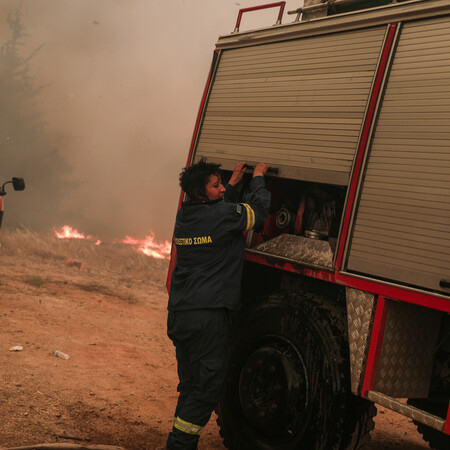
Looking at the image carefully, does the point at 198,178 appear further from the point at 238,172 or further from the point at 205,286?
the point at 205,286

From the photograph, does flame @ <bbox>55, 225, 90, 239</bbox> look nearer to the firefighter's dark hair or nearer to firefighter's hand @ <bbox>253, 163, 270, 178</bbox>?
the firefighter's dark hair

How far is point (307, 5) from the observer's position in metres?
4.47

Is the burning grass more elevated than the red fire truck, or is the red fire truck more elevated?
the red fire truck

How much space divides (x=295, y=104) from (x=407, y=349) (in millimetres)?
1903

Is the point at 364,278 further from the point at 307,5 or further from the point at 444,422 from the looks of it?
the point at 307,5

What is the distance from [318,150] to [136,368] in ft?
13.1

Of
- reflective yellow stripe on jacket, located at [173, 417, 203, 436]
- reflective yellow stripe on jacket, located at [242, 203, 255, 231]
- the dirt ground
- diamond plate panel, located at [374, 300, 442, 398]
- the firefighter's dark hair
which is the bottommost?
the dirt ground

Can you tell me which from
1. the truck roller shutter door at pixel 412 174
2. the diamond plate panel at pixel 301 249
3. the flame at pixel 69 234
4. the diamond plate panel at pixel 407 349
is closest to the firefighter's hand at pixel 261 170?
the diamond plate panel at pixel 301 249

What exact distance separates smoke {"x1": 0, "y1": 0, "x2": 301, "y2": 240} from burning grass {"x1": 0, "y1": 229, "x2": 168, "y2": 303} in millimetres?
4713

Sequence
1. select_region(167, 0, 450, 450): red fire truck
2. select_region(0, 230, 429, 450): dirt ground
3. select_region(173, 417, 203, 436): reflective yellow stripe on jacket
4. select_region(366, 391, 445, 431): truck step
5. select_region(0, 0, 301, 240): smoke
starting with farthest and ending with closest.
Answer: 1. select_region(0, 0, 301, 240): smoke
2. select_region(0, 230, 429, 450): dirt ground
3. select_region(173, 417, 203, 436): reflective yellow stripe on jacket
4. select_region(167, 0, 450, 450): red fire truck
5. select_region(366, 391, 445, 431): truck step

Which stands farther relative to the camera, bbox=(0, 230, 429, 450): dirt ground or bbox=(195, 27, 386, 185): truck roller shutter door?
bbox=(0, 230, 429, 450): dirt ground

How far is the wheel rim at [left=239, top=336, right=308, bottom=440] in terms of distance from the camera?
3652 mm

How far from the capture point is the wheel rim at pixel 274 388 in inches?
144

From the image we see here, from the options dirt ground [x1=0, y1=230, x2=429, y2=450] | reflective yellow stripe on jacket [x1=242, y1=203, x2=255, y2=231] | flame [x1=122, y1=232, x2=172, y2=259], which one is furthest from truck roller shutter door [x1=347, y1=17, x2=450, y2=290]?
flame [x1=122, y1=232, x2=172, y2=259]
